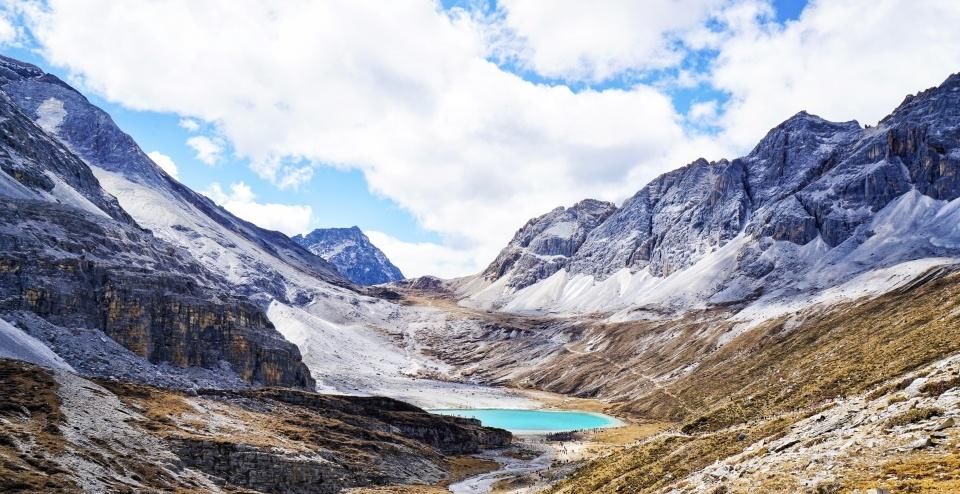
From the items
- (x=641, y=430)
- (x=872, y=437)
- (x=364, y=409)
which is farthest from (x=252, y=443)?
(x=641, y=430)

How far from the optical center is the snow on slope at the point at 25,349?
214 feet

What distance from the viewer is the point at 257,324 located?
12212 centimetres

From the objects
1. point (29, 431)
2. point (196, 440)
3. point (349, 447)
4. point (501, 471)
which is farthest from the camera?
point (501, 471)

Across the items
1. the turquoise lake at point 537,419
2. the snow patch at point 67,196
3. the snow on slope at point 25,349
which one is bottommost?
the turquoise lake at point 537,419

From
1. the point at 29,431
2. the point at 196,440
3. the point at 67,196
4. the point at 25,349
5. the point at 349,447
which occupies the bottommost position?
the point at 349,447

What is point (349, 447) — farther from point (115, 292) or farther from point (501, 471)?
point (115, 292)

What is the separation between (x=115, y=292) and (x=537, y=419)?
95.8m

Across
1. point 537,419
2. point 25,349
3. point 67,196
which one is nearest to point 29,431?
point 25,349

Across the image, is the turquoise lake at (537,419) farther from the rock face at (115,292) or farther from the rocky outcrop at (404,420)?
the rock face at (115,292)

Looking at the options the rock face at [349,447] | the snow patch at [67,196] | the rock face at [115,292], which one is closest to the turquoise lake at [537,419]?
the rock face at [349,447]

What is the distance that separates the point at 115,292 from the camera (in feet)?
328

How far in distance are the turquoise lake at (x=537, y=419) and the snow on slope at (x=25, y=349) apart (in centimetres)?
7858

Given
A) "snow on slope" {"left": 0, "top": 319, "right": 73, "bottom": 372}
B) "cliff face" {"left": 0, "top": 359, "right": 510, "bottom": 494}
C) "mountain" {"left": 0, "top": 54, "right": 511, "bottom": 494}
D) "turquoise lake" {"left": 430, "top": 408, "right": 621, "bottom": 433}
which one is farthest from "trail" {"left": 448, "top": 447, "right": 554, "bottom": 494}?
"snow on slope" {"left": 0, "top": 319, "right": 73, "bottom": 372}

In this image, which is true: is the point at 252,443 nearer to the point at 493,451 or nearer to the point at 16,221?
the point at 493,451
